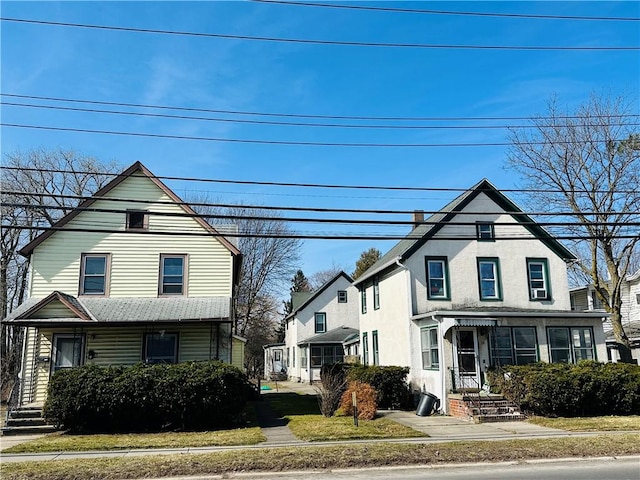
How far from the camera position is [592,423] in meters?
15.0

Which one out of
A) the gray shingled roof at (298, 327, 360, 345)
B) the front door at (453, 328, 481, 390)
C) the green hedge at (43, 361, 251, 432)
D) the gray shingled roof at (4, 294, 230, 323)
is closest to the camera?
the green hedge at (43, 361, 251, 432)

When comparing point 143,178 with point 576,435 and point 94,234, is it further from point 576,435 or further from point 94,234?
point 576,435

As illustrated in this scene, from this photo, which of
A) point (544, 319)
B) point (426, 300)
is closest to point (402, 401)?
point (426, 300)

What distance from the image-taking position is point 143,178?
802 inches

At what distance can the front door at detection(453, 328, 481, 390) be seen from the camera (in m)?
19.4

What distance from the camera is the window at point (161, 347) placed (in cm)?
1847

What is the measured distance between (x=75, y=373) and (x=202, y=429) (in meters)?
4.03

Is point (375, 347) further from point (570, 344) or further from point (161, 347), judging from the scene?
point (161, 347)

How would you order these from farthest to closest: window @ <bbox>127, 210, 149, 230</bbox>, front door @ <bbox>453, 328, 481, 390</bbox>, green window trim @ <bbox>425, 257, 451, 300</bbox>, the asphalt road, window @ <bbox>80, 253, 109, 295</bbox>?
green window trim @ <bbox>425, 257, 451, 300</bbox> < window @ <bbox>127, 210, 149, 230</bbox> < front door @ <bbox>453, 328, 481, 390</bbox> < window @ <bbox>80, 253, 109, 295</bbox> < the asphalt road

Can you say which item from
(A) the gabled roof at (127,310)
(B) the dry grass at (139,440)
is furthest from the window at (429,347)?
(B) the dry grass at (139,440)

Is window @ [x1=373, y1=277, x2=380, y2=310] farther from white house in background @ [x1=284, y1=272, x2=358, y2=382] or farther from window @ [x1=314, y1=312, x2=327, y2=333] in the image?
window @ [x1=314, y1=312, x2=327, y2=333]

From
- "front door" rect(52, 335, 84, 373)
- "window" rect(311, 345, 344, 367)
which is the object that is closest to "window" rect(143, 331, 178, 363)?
"front door" rect(52, 335, 84, 373)

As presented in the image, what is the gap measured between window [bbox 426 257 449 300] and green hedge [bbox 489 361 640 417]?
547 centimetres

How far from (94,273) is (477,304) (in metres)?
15.4
